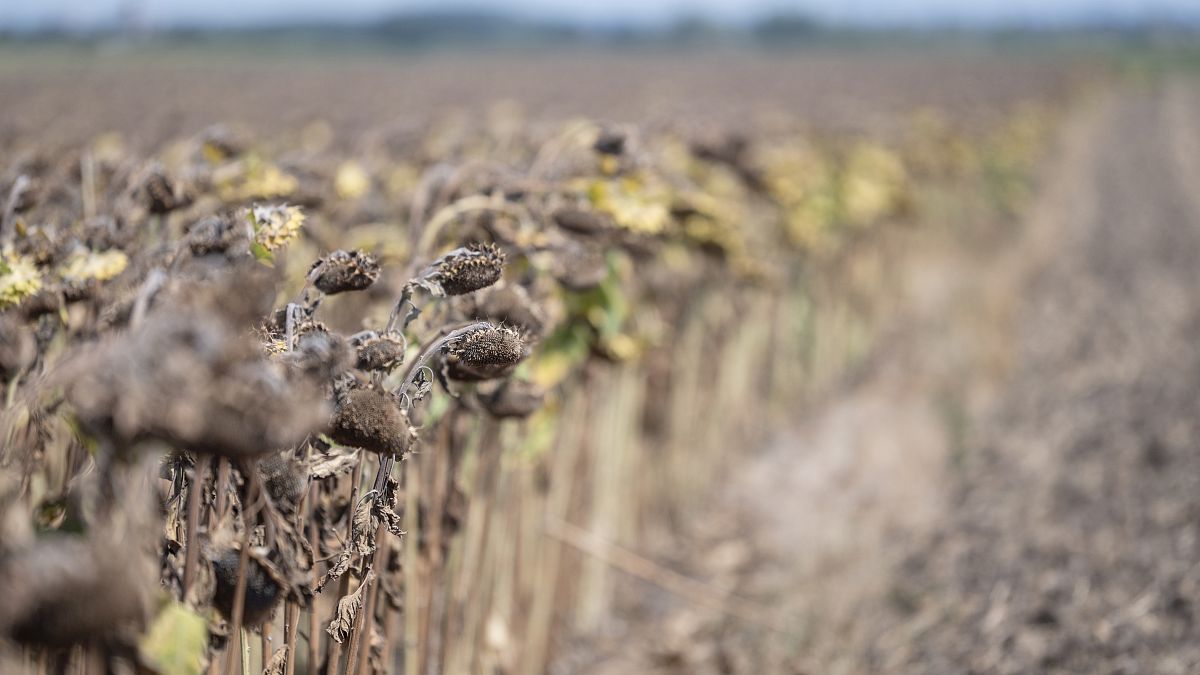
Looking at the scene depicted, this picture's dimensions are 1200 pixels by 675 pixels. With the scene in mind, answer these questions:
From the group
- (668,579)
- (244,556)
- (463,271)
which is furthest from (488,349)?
(668,579)

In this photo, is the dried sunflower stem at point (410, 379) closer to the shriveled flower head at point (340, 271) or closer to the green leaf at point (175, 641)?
the shriveled flower head at point (340, 271)

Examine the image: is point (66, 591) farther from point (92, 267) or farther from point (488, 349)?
point (92, 267)

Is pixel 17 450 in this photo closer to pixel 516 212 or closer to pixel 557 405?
pixel 516 212

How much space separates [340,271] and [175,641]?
0.58m

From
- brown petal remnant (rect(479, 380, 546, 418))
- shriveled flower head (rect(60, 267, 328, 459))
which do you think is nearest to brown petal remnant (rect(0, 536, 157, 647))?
shriveled flower head (rect(60, 267, 328, 459))

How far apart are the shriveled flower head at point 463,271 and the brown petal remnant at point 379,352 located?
12 centimetres

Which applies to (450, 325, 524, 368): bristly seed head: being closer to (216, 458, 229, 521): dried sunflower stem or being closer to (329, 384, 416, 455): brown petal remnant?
(329, 384, 416, 455): brown petal remnant

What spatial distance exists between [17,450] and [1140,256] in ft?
36.2

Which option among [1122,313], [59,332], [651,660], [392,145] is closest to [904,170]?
[1122,313]

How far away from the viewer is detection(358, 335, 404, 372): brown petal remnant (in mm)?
1608

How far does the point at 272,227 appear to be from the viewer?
1.66 metres

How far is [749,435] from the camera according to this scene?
221 inches

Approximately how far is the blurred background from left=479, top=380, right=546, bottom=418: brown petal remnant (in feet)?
0.06

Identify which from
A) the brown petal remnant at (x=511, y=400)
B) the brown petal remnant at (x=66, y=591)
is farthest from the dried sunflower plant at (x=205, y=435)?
the brown petal remnant at (x=511, y=400)
